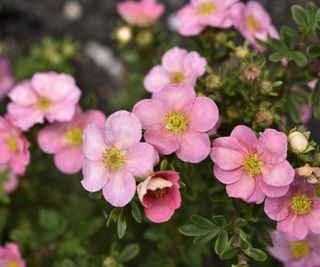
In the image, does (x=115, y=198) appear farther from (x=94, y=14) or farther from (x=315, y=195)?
(x=94, y=14)

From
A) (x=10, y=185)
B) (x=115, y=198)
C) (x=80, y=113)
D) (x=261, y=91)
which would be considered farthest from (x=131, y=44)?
(x=115, y=198)

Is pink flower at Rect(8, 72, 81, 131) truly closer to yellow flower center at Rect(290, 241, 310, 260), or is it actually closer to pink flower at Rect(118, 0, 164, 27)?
pink flower at Rect(118, 0, 164, 27)

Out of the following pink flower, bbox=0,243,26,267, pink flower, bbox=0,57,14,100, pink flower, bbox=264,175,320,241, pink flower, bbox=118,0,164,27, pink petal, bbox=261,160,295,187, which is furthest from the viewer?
pink flower, bbox=0,57,14,100

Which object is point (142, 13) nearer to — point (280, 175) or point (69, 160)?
point (69, 160)

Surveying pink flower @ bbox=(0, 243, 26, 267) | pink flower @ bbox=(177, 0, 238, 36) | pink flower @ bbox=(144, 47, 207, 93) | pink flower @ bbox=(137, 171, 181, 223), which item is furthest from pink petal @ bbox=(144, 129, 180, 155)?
pink flower @ bbox=(0, 243, 26, 267)

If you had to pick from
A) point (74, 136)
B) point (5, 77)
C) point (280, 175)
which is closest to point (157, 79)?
point (74, 136)

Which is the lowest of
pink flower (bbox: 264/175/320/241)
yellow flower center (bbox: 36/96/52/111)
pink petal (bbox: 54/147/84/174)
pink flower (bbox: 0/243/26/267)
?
pink flower (bbox: 0/243/26/267)
